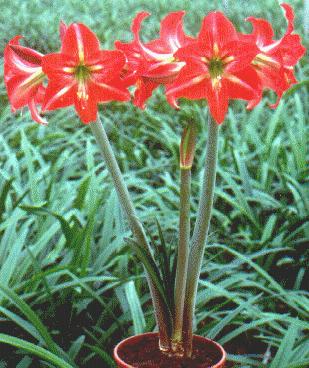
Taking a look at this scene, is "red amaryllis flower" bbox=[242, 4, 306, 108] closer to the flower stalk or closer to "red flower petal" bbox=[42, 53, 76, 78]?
the flower stalk

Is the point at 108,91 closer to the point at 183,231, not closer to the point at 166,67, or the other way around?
the point at 166,67

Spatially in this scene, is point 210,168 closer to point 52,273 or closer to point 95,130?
point 95,130

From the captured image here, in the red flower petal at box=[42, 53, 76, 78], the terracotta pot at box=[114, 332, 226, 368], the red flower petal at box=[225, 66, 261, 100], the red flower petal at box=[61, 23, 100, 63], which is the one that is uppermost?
the red flower petal at box=[61, 23, 100, 63]

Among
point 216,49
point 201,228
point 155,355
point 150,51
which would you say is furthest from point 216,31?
point 155,355

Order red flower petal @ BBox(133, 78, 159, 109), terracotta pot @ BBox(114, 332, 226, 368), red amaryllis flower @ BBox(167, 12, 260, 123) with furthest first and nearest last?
terracotta pot @ BBox(114, 332, 226, 368) < red flower petal @ BBox(133, 78, 159, 109) < red amaryllis flower @ BBox(167, 12, 260, 123)

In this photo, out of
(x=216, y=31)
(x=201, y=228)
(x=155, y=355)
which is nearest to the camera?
(x=216, y=31)

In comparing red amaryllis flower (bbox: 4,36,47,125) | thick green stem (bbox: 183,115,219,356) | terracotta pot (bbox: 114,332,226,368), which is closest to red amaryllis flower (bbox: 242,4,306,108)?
thick green stem (bbox: 183,115,219,356)

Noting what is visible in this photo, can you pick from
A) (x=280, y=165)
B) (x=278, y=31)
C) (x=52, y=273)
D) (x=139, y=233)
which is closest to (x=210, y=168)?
(x=139, y=233)

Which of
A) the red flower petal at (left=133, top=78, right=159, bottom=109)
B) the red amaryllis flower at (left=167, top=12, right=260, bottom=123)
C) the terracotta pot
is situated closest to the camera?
the red amaryllis flower at (left=167, top=12, right=260, bottom=123)
